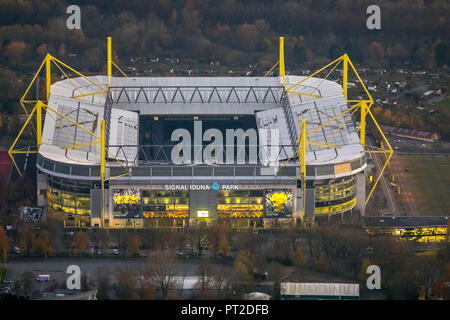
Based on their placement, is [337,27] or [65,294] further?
[337,27]

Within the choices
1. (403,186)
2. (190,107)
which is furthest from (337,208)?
(190,107)

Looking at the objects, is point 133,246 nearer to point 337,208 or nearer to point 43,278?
point 43,278

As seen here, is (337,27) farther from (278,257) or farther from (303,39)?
(278,257)

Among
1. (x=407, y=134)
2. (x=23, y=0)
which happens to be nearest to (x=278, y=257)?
(x=407, y=134)

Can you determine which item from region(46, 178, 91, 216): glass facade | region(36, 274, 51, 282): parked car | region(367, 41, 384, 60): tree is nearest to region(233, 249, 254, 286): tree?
region(36, 274, 51, 282): parked car

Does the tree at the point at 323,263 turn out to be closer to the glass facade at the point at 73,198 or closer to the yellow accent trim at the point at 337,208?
the yellow accent trim at the point at 337,208

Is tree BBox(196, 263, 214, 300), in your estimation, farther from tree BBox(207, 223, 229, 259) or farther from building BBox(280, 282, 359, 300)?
tree BBox(207, 223, 229, 259)
